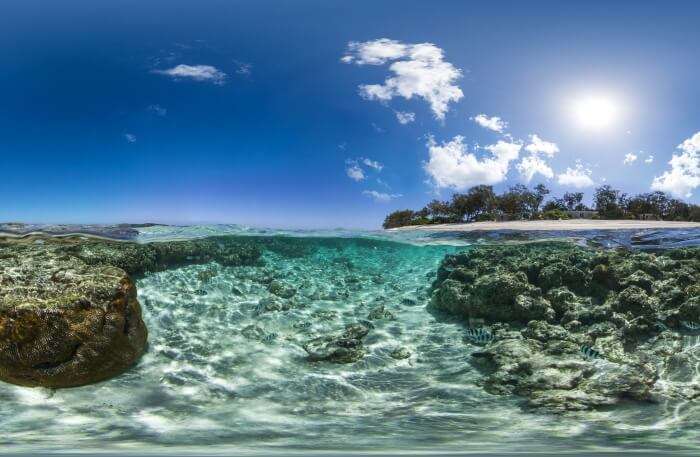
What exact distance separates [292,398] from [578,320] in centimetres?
614

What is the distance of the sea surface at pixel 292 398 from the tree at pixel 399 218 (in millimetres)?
28298

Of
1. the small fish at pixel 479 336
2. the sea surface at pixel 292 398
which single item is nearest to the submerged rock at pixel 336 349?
the sea surface at pixel 292 398

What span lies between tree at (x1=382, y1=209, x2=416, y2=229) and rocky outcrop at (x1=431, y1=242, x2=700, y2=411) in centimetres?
2673

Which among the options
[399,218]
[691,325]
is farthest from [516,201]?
[691,325]

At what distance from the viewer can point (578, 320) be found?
8781 mm

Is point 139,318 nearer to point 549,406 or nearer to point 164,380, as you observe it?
point 164,380

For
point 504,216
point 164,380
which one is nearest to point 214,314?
point 164,380

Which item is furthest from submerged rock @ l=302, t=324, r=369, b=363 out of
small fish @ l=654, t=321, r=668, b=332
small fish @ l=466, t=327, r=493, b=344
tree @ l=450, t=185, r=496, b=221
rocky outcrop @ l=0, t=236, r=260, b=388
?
tree @ l=450, t=185, r=496, b=221

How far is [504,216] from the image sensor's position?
47.3 meters

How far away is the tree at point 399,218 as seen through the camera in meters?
39.6

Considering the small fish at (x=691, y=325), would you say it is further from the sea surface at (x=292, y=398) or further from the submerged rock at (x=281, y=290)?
the submerged rock at (x=281, y=290)

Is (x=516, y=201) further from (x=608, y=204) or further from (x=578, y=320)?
(x=578, y=320)

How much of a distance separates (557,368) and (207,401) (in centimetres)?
494

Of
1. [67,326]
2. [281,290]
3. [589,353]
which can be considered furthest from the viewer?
[281,290]
